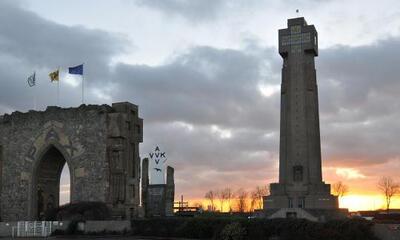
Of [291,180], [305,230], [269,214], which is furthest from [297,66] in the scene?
[305,230]

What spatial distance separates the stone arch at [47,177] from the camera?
47.4m

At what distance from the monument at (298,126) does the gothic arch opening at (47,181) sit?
2100cm

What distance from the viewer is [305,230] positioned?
25875mm

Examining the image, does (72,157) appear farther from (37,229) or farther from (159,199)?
(37,229)

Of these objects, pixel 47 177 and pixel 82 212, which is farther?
pixel 47 177

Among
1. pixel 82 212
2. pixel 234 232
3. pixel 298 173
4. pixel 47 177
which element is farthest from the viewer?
pixel 298 173

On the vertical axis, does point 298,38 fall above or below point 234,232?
above

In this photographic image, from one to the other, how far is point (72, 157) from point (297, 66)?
27.2 m

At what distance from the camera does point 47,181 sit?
49969 millimetres

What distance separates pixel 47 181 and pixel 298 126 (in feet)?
85.4

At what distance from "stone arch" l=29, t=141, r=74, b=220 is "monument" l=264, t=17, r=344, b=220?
21.1 meters

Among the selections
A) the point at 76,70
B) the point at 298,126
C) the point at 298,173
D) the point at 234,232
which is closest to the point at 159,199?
the point at 76,70

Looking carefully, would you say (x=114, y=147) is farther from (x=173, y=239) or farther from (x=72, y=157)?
(x=173, y=239)

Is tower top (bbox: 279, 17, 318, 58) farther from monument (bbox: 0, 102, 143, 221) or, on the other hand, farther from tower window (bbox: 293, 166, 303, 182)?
monument (bbox: 0, 102, 143, 221)
